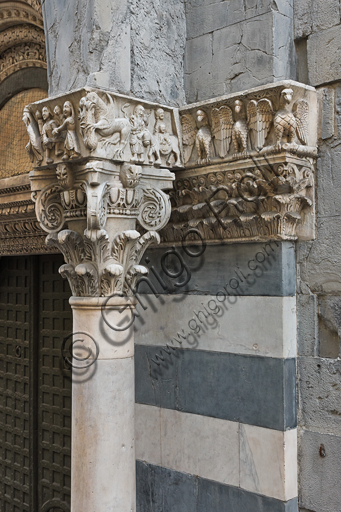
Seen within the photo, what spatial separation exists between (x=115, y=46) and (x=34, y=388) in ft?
→ 8.30

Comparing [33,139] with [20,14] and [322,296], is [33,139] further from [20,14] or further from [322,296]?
[322,296]

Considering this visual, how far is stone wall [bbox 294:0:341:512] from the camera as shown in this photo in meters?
2.26

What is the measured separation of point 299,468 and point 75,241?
139 centimetres

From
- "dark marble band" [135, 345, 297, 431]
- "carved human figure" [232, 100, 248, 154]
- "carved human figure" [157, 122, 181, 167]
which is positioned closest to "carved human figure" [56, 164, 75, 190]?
"carved human figure" [157, 122, 181, 167]

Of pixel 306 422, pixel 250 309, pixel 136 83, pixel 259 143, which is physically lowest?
pixel 306 422

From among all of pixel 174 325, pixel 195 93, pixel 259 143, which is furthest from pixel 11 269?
pixel 259 143

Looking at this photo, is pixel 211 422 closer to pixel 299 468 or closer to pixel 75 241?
pixel 299 468

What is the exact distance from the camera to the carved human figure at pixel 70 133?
218 cm

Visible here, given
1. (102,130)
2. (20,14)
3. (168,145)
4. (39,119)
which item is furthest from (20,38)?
(102,130)

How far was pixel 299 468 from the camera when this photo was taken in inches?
93.0

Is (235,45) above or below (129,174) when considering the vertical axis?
above

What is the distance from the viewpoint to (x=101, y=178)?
2.19 metres

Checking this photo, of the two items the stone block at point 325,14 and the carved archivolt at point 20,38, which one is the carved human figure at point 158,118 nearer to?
the stone block at point 325,14

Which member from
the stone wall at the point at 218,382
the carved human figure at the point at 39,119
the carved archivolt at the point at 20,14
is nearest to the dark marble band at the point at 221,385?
the stone wall at the point at 218,382
